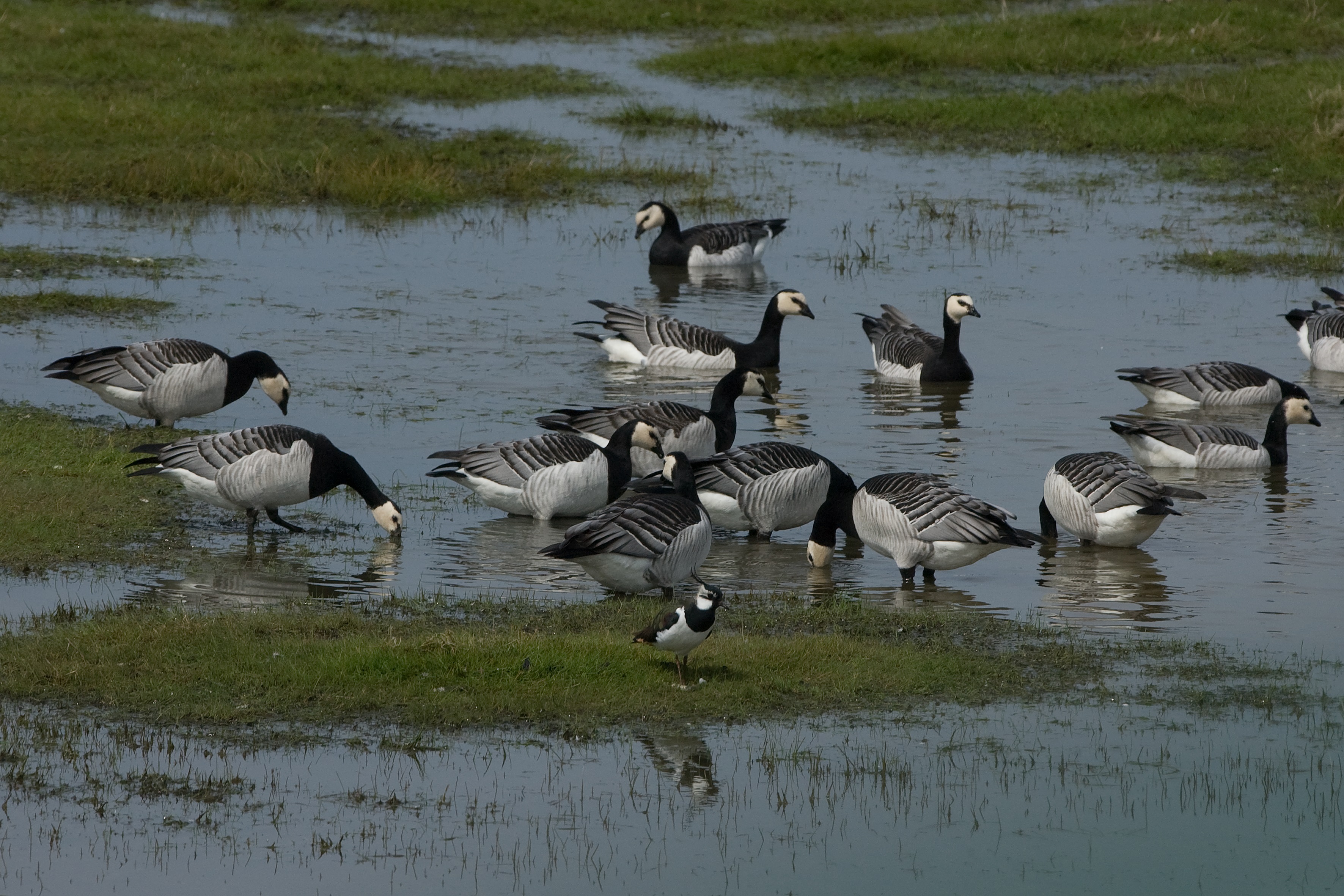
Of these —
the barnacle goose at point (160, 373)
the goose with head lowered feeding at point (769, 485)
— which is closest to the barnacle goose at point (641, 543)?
the goose with head lowered feeding at point (769, 485)

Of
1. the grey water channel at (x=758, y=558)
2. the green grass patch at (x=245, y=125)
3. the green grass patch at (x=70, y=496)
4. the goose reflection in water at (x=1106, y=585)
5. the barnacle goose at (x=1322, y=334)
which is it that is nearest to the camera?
the grey water channel at (x=758, y=558)

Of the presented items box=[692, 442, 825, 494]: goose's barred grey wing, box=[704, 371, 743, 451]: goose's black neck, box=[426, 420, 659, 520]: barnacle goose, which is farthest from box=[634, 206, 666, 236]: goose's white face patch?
box=[692, 442, 825, 494]: goose's barred grey wing

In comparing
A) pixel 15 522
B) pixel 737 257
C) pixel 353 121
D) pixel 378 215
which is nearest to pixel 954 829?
pixel 15 522

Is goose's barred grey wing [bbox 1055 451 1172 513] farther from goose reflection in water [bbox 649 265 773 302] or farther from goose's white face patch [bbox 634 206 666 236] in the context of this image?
goose's white face patch [bbox 634 206 666 236]

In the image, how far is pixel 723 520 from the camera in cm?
1292

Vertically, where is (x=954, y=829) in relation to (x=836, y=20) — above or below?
below

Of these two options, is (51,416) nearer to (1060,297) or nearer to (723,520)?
(723,520)

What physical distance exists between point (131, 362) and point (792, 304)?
7897mm

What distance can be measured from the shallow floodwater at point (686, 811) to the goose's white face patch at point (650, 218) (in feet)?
50.6

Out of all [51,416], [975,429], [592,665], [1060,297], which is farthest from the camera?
[1060,297]

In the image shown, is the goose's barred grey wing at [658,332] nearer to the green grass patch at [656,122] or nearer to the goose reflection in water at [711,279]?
the goose reflection in water at [711,279]

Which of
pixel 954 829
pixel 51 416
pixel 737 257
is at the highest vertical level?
pixel 737 257

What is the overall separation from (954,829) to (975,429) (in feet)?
30.1

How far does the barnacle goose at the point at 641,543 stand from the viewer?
401 inches
